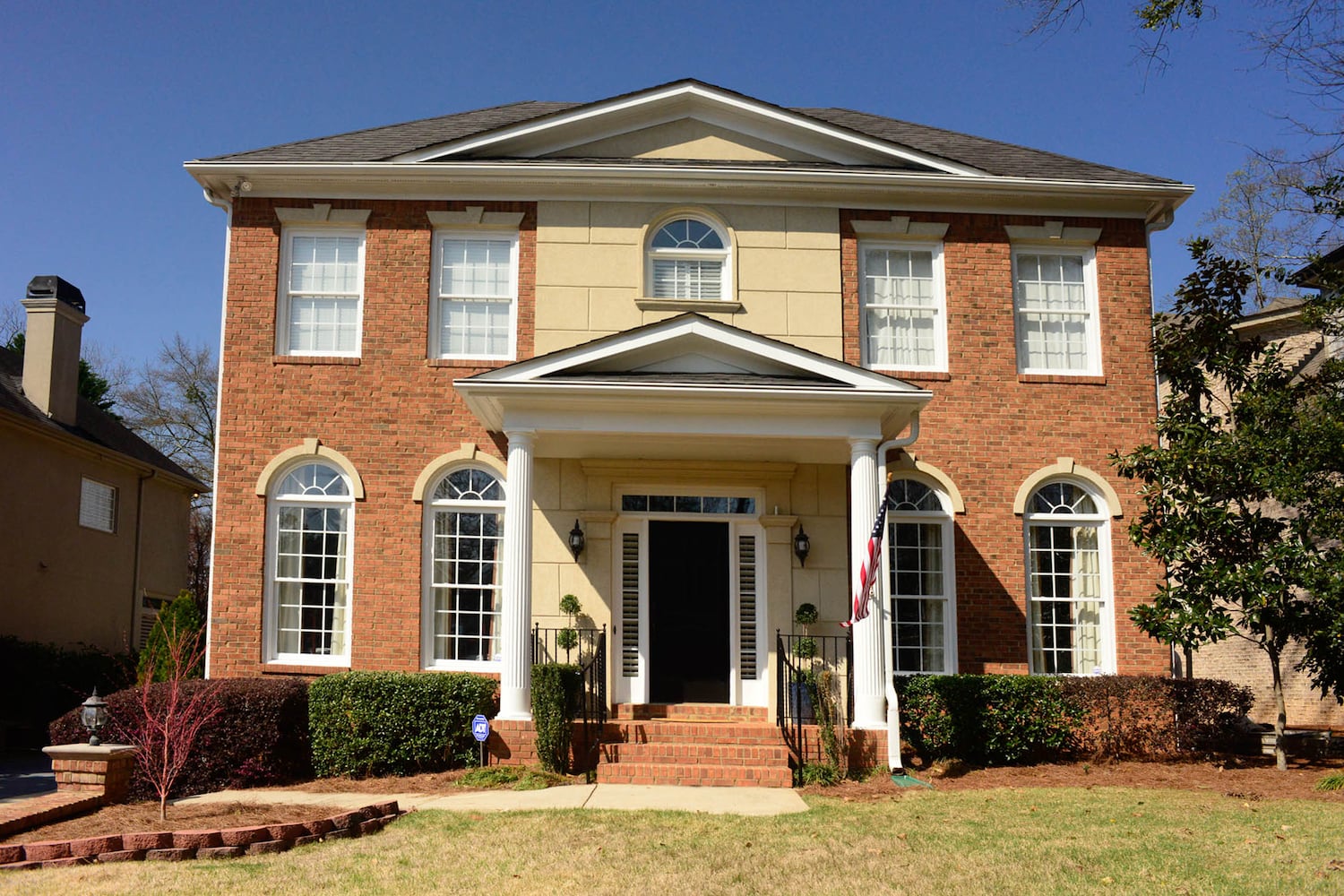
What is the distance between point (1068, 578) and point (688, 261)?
20.2 ft

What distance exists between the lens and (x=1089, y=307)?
14.7 m

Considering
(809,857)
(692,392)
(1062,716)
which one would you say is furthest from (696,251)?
(809,857)

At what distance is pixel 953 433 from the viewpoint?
14164mm

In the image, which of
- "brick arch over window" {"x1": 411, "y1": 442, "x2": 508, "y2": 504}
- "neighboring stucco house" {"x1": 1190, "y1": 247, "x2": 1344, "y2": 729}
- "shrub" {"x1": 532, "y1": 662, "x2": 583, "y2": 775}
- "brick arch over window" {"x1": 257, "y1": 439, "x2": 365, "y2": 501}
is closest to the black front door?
"brick arch over window" {"x1": 411, "y1": 442, "x2": 508, "y2": 504}

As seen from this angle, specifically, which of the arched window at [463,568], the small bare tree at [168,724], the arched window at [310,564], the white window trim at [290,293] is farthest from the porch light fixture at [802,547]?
the small bare tree at [168,724]

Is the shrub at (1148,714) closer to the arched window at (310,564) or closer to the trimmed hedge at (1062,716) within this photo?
the trimmed hedge at (1062,716)

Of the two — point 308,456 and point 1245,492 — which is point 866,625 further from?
point 308,456

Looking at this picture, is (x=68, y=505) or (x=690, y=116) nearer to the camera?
(x=690, y=116)

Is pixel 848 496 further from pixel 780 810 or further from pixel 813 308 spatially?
pixel 780 810

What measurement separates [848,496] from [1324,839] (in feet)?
22.1

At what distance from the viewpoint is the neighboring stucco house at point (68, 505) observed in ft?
61.0

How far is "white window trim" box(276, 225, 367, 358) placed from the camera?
46.5ft

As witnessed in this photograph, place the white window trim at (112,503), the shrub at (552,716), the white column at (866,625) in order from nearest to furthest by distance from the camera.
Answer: the shrub at (552,716)
the white column at (866,625)
the white window trim at (112,503)

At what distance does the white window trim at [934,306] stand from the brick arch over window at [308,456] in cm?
640
